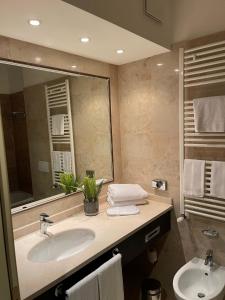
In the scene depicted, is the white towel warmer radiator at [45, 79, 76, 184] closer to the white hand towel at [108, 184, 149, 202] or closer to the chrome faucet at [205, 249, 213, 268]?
the white hand towel at [108, 184, 149, 202]

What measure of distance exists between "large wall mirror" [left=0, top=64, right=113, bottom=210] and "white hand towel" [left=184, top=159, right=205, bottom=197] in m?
0.75

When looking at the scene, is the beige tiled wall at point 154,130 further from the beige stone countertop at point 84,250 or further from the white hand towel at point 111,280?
the white hand towel at point 111,280

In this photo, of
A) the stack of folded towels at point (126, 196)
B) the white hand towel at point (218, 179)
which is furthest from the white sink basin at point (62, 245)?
the white hand towel at point (218, 179)

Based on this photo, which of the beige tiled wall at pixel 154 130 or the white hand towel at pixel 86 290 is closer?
the white hand towel at pixel 86 290

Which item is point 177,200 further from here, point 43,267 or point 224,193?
point 43,267

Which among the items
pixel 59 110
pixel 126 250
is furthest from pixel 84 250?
pixel 59 110

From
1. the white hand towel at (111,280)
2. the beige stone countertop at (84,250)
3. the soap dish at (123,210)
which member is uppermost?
the soap dish at (123,210)

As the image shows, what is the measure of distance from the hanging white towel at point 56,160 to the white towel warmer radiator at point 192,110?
3.25 ft

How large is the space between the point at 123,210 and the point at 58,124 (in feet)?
2.90

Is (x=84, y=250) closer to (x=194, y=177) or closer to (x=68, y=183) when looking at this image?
(x=68, y=183)

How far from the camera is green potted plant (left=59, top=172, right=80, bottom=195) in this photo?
6.49 feet

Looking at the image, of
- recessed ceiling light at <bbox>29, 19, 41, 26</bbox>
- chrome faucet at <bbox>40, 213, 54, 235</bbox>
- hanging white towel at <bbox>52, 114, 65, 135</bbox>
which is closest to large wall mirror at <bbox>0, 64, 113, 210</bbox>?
hanging white towel at <bbox>52, 114, 65, 135</bbox>

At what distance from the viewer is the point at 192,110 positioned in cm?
186

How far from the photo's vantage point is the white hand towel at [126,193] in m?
2.07
